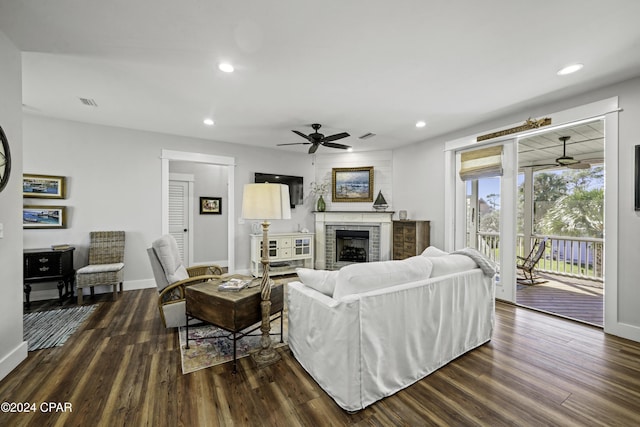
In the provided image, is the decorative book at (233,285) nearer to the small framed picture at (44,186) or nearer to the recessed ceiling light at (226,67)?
the recessed ceiling light at (226,67)

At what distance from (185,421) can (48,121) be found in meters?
4.73

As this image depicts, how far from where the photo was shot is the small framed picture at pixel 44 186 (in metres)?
3.79

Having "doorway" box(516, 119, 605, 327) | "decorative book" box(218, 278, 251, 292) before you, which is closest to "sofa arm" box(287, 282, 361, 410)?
"decorative book" box(218, 278, 251, 292)

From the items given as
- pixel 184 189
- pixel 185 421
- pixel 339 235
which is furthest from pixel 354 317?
pixel 184 189

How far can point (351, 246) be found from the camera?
6.06 meters

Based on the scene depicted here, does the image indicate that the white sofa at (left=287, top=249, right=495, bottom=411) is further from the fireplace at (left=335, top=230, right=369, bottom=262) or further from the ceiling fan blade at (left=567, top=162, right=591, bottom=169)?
the ceiling fan blade at (left=567, top=162, right=591, bottom=169)

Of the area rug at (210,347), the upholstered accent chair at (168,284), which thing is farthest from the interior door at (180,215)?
the area rug at (210,347)

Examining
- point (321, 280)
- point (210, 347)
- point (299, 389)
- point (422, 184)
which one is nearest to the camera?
point (299, 389)

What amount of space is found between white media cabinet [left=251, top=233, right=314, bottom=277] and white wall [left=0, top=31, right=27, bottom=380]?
3.14 metres

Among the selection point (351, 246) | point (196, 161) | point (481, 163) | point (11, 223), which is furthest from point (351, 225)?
point (11, 223)

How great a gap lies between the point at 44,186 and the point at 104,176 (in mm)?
710

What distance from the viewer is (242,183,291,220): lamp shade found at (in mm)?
2271

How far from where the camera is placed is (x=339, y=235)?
5.98 m

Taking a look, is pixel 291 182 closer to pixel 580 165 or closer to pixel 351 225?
pixel 351 225
